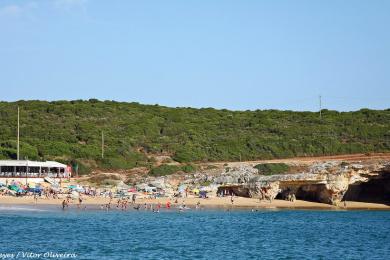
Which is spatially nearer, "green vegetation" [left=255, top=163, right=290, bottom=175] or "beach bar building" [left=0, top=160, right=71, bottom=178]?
"beach bar building" [left=0, top=160, right=71, bottom=178]

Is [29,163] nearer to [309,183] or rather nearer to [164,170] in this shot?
[164,170]

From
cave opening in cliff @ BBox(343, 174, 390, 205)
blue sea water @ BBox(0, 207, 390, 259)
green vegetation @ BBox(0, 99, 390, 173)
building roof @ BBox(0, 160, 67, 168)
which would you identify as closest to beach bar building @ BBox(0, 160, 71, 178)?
building roof @ BBox(0, 160, 67, 168)

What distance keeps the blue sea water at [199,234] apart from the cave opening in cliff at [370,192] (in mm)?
6831

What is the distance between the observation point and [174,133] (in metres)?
110

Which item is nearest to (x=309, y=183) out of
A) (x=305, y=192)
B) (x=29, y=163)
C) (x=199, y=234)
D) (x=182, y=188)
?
(x=305, y=192)

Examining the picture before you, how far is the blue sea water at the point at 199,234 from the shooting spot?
138 ft

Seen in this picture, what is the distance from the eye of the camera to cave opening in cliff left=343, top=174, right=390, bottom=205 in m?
A: 74.1

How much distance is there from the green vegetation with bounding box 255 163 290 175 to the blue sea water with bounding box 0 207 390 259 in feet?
54.4

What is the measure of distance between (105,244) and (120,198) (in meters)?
27.0

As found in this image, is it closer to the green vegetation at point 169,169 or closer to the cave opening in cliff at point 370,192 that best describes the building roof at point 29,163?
the green vegetation at point 169,169

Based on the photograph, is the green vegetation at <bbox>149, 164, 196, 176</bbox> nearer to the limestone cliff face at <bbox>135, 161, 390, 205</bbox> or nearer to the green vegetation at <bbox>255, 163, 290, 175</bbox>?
the limestone cliff face at <bbox>135, 161, 390, 205</bbox>

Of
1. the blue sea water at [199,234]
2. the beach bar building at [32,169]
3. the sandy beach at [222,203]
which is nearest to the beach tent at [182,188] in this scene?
the sandy beach at [222,203]

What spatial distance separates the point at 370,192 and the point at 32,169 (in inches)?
1484

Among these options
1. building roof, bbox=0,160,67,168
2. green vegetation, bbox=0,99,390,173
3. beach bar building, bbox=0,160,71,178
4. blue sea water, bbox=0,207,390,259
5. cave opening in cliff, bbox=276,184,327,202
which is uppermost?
green vegetation, bbox=0,99,390,173
